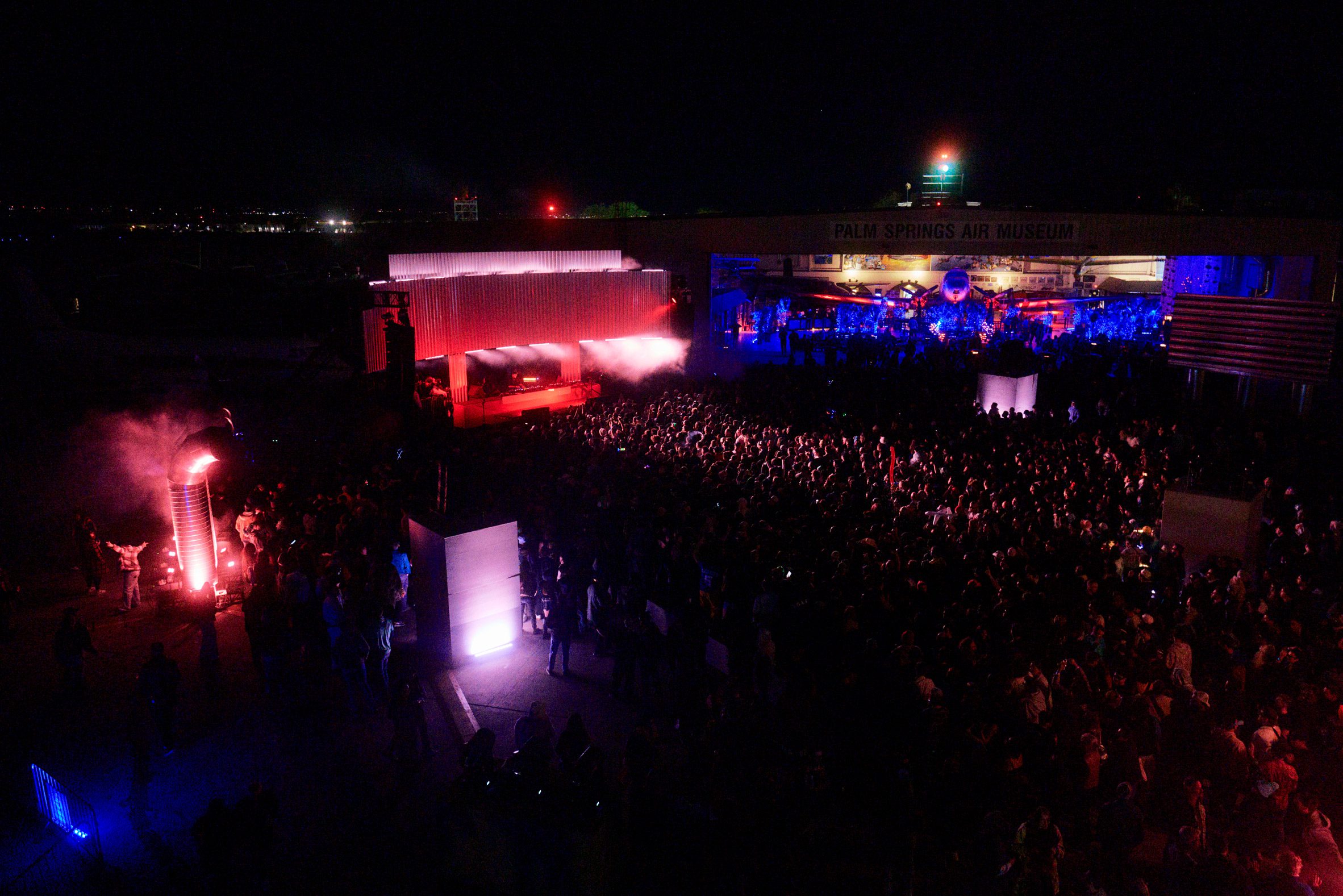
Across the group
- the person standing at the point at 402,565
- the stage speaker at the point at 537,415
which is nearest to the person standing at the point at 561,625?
the person standing at the point at 402,565

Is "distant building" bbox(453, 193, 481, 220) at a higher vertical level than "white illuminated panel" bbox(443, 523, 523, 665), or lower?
higher

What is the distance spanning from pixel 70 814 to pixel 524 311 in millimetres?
15592

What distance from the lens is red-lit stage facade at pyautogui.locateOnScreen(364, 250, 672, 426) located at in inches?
749

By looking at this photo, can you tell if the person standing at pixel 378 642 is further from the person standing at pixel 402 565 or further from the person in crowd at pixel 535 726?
the person in crowd at pixel 535 726

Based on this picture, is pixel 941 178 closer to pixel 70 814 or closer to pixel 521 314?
pixel 521 314

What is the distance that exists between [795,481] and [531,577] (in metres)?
4.24

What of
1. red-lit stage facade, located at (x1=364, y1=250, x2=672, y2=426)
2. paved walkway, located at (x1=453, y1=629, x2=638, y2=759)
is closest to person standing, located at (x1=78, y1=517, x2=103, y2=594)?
red-lit stage facade, located at (x1=364, y1=250, x2=672, y2=426)

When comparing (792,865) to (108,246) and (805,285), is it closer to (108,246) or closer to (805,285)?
(805,285)

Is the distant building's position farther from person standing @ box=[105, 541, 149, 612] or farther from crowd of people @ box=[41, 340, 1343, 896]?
person standing @ box=[105, 541, 149, 612]

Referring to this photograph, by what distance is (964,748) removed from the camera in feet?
21.3

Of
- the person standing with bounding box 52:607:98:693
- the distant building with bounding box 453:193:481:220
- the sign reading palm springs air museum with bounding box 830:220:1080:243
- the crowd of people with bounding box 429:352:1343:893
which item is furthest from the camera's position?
the distant building with bounding box 453:193:481:220

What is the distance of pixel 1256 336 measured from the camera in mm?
15148

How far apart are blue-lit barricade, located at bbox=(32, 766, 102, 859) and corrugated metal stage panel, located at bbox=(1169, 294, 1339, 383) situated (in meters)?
17.9

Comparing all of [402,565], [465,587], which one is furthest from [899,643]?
[402,565]
